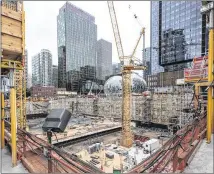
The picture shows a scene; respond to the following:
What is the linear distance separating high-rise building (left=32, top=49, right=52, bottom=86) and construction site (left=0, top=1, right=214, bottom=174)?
74.9 metres

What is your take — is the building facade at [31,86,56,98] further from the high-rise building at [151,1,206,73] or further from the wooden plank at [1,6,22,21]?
the wooden plank at [1,6,22,21]

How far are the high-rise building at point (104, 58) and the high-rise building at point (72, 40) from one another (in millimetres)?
13444

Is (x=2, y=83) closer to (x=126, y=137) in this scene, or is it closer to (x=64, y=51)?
(x=126, y=137)

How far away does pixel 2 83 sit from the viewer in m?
5.59

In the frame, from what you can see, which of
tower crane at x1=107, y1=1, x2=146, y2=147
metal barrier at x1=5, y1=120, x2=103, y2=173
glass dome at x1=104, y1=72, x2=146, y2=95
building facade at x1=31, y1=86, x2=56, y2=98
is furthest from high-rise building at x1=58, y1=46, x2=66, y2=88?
metal barrier at x1=5, y1=120, x2=103, y2=173

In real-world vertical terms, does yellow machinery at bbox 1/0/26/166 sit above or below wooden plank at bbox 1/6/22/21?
below

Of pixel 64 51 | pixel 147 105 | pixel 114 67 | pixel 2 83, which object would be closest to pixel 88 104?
pixel 147 105

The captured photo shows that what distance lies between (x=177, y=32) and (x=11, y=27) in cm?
6879

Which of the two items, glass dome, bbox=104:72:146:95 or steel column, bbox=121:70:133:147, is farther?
glass dome, bbox=104:72:146:95

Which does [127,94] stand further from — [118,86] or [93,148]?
[118,86]

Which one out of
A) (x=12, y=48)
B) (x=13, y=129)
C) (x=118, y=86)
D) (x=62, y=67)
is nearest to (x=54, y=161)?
(x=13, y=129)

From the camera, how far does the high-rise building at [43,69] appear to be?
108 m

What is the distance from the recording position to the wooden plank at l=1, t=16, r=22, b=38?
489cm

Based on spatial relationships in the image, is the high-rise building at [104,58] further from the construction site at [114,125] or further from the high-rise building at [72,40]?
the construction site at [114,125]
